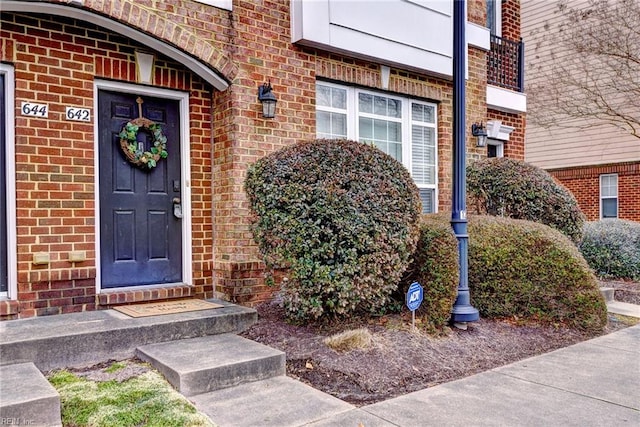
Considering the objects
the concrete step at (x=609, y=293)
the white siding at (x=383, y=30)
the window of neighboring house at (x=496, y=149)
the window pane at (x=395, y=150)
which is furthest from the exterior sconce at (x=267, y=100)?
the concrete step at (x=609, y=293)

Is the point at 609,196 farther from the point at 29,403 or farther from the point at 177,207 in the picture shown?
the point at 29,403

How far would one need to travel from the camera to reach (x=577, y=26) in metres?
13.4

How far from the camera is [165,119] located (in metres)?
5.42

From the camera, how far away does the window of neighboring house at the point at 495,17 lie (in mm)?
9109

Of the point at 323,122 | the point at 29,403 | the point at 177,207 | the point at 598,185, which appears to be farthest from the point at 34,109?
the point at 598,185

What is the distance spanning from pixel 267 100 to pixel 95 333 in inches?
117

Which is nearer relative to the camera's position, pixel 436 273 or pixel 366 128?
pixel 436 273

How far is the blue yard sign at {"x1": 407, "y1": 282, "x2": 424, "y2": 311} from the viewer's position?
4.55 m

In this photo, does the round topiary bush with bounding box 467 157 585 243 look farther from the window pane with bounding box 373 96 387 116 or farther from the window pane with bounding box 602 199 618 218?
the window pane with bounding box 602 199 618 218

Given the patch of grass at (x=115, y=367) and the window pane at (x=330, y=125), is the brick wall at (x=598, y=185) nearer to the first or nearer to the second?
the window pane at (x=330, y=125)

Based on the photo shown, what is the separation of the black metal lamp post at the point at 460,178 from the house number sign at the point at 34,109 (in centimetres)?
390

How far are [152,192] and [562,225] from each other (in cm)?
523

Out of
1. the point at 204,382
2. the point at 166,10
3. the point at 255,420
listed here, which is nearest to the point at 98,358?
the point at 204,382

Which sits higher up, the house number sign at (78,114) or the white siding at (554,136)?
the white siding at (554,136)
